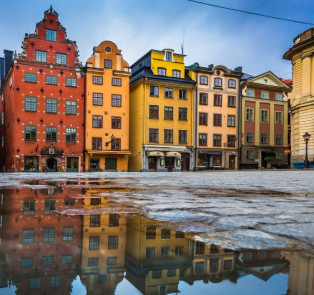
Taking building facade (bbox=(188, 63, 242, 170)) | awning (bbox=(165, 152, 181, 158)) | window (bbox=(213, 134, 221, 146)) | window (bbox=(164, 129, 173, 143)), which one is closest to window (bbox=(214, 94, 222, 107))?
building facade (bbox=(188, 63, 242, 170))

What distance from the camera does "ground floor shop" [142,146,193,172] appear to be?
1404 inches

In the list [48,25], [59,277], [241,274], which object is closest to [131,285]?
[59,277]

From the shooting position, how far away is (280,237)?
2176mm

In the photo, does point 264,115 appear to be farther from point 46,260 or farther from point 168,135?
point 46,260

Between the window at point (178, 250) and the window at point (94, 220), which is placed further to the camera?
the window at point (94, 220)

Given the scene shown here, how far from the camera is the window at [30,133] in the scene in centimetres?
3152

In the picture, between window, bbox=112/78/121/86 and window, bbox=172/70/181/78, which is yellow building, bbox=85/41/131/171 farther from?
window, bbox=172/70/181/78

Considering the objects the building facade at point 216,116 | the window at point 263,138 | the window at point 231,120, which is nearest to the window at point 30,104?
the building facade at point 216,116

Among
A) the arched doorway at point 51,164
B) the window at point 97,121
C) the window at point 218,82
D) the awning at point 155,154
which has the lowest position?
the arched doorway at point 51,164

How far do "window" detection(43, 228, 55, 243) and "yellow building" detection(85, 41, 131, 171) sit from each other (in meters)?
31.4

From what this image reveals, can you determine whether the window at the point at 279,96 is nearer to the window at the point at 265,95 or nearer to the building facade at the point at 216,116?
the window at the point at 265,95

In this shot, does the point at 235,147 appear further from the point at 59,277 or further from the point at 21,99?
the point at 59,277

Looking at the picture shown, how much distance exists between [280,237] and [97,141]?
32.9 metres

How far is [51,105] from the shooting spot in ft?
108
